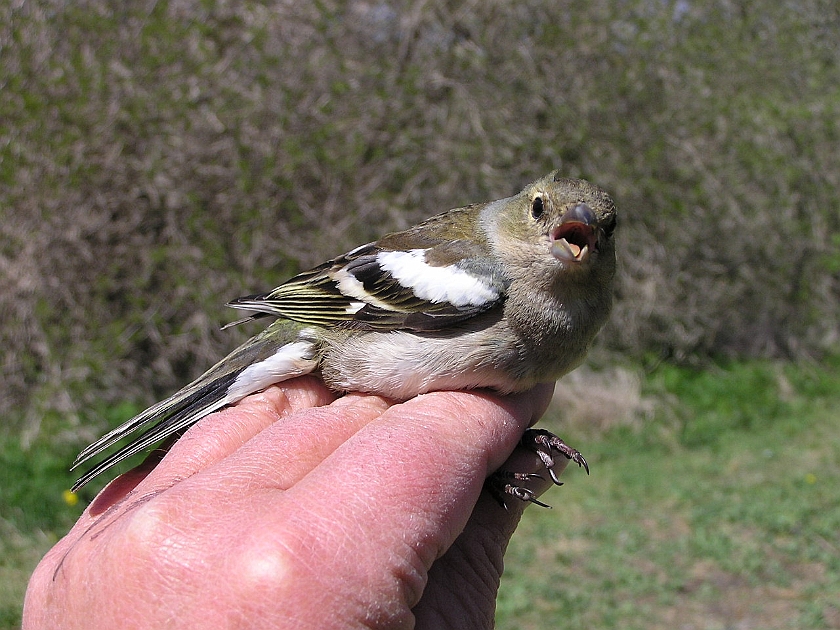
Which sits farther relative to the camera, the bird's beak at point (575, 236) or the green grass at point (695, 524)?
the green grass at point (695, 524)

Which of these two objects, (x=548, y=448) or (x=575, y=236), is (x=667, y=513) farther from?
(x=575, y=236)

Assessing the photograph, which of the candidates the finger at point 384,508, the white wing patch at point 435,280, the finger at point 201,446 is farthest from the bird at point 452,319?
the finger at point 384,508

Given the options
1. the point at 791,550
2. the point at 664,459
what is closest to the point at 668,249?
the point at 664,459

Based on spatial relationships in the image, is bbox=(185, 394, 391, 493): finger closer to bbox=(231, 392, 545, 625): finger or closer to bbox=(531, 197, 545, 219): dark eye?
bbox=(231, 392, 545, 625): finger

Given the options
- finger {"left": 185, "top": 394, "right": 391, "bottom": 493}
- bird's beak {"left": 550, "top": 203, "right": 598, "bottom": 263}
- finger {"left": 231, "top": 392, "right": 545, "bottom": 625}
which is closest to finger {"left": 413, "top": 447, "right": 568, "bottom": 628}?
finger {"left": 231, "top": 392, "right": 545, "bottom": 625}

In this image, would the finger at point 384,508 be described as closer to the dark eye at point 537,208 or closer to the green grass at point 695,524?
the dark eye at point 537,208

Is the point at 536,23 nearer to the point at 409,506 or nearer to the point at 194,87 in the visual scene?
the point at 194,87
